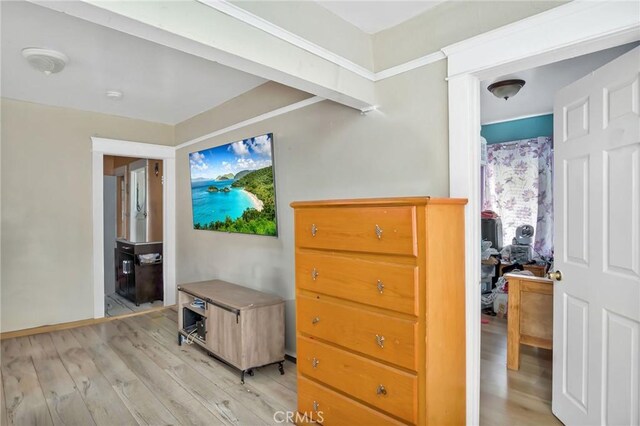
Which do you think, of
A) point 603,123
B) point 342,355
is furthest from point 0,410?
point 603,123

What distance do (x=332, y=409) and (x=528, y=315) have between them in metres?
1.89

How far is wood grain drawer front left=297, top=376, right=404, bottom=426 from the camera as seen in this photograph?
1.70 metres

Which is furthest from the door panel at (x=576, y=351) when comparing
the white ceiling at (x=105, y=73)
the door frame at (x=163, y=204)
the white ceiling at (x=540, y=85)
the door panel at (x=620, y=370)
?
the door frame at (x=163, y=204)

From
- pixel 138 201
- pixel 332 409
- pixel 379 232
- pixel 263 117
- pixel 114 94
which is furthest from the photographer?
pixel 138 201

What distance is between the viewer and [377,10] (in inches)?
80.4

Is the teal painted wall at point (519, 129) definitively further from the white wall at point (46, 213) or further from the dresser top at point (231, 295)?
the white wall at point (46, 213)

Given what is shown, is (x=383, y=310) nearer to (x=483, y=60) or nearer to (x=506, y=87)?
(x=483, y=60)

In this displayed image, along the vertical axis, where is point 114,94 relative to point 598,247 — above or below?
above

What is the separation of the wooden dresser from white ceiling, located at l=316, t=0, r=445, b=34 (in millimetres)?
1167

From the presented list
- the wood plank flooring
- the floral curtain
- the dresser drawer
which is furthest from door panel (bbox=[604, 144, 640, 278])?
the floral curtain

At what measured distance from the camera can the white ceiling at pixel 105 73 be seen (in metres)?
2.22

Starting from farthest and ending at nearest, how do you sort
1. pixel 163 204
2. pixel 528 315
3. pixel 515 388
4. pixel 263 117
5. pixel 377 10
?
pixel 163 204, pixel 263 117, pixel 528 315, pixel 515 388, pixel 377 10

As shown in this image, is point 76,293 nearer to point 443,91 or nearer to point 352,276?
point 352,276

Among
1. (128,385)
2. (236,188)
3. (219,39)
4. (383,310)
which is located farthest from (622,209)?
(128,385)
